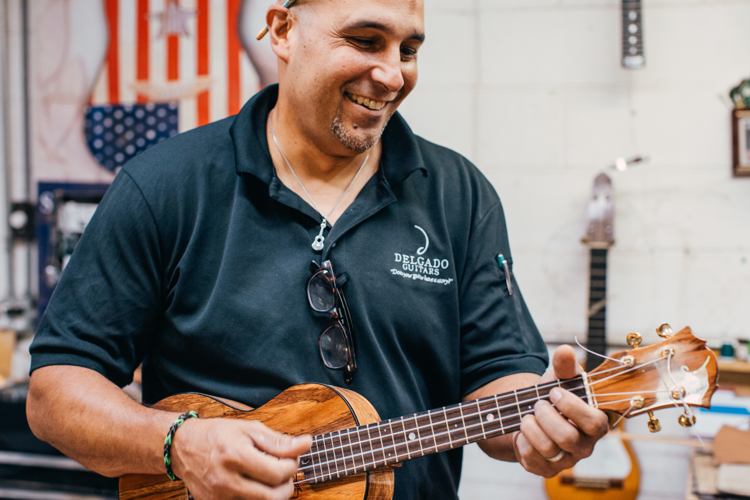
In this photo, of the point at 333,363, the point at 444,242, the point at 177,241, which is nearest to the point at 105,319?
the point at 177,241

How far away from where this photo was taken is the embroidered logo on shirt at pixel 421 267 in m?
1.12

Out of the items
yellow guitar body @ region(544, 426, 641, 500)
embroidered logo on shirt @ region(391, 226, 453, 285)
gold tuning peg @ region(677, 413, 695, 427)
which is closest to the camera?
gold tuning peg @ region(677, 413, 695, 427)

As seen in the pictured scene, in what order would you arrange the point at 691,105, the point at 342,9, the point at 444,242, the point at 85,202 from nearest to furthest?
the point at 342,9 → the point at 444,242 → the point at 691,105 → the point at 85,202

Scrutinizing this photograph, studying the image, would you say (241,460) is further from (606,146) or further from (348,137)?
(606,146)

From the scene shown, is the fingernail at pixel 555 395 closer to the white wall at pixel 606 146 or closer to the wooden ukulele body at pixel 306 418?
the wooden ukulele body at pixel 306 418

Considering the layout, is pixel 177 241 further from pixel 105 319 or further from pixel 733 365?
pixel 733 365

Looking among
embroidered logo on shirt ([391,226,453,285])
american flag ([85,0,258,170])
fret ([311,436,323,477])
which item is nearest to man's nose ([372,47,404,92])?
embroidered logo on shirt ([391,226,453,285])

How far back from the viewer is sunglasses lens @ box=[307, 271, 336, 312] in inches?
41.6

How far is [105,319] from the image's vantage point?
40.9 inches

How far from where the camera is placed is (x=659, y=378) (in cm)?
83

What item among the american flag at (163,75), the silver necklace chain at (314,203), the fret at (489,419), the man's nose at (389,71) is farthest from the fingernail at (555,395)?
the american flag at (163,75)

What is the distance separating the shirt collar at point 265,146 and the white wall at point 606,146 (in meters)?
1.32

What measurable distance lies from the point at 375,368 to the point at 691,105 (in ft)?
6.47

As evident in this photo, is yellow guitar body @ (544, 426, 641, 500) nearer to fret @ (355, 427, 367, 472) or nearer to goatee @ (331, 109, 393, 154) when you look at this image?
fret @ (355, 427, 367, 472)
